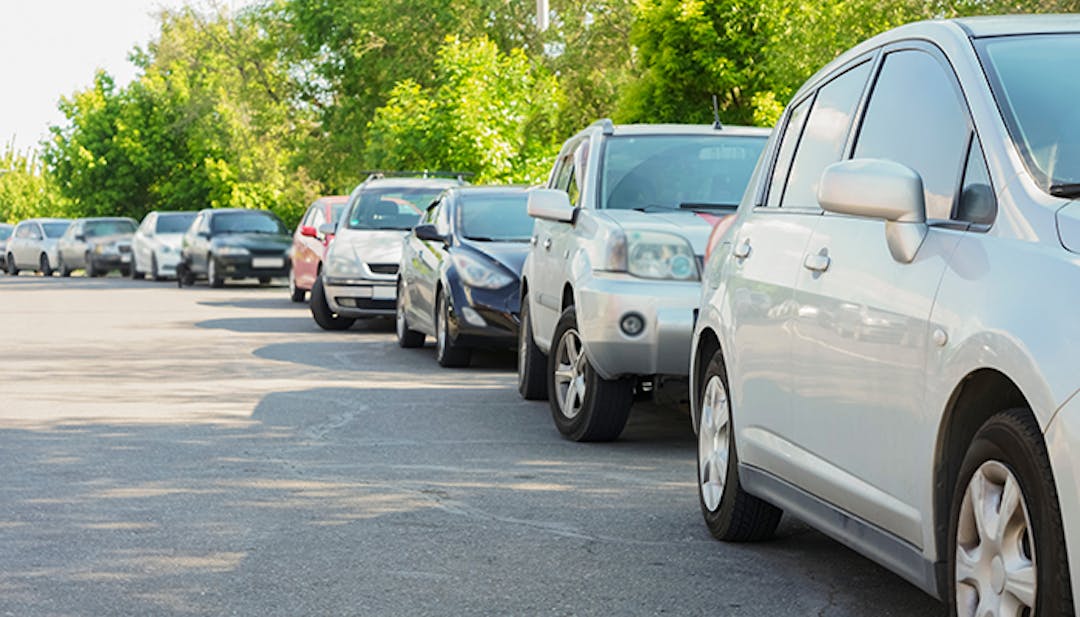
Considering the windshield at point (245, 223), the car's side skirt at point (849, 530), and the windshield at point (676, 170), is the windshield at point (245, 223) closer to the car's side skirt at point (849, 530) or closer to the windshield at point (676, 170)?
the windshield at point (676, 170)

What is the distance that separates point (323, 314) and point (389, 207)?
1440mm

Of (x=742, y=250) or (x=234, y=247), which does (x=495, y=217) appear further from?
(x=234, y=247)

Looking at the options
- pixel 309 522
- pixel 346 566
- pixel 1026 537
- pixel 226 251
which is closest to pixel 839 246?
pixel 1026 537

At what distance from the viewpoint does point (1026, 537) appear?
419 centimetres

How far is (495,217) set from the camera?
1605 cm

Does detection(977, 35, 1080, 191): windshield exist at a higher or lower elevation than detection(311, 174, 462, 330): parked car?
higher

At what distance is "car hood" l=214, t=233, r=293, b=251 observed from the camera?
3306 centimetres

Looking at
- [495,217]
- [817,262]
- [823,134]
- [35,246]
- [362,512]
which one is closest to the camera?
[817,262]

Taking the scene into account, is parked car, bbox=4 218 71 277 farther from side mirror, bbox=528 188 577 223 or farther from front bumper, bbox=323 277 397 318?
side mirror, bbox=528 188 577 223

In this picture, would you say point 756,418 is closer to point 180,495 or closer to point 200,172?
point 180,495

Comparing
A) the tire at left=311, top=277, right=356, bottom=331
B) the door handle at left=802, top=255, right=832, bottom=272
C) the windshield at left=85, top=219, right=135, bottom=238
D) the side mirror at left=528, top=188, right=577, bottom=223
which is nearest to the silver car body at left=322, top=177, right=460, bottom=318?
the tire at left=311, top=277, right=356, bottom=331

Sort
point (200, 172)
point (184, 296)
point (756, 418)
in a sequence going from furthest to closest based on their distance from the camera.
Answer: point (200, 172), point (184, 296), point (756, 418)

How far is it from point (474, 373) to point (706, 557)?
817 cm

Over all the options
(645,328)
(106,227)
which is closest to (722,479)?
(645,328)
